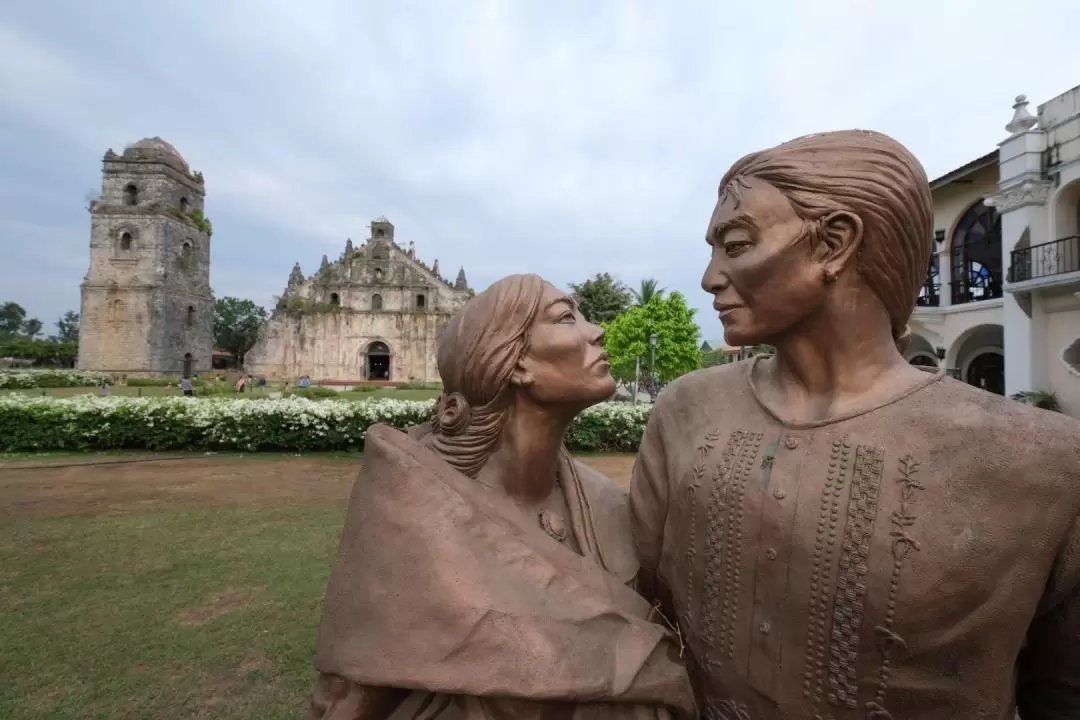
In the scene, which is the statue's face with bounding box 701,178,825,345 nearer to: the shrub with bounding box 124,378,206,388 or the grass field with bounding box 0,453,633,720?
the grass field with bounding box 0,453,633,720

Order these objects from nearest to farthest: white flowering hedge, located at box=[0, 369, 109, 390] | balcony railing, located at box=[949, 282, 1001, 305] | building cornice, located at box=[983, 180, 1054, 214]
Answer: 1. building cornice, located at box=[983, 180, 1054, 214]
2. balcony railing, located at box=[949, 282, 1001, 305]
3. white flowering hedge, located at box=[0, 369, 109, 390]

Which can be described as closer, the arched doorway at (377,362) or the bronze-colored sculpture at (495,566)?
the bronze-colored sculpture at (495,566)

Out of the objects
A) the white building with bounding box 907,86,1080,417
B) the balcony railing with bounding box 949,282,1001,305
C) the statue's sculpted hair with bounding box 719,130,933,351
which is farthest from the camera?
the balcony railing with bounding box 949,282,1001,305

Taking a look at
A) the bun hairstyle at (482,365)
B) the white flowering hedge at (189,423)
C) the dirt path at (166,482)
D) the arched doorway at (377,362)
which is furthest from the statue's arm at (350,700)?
the arched doorway at (377,362)

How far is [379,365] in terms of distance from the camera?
40938 millimetres

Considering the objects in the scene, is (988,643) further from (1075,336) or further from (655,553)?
(1075,336)

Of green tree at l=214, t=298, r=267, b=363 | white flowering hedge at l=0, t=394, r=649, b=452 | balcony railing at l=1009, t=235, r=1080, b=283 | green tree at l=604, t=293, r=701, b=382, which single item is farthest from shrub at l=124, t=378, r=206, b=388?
balcony railing at l=1009, t=235, r=1080, b=283

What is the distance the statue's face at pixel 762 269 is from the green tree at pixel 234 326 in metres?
66.5

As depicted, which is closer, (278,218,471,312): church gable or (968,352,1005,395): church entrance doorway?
(968,352,1005,395): church entrance doorway

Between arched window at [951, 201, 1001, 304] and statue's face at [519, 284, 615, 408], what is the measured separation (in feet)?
51.6

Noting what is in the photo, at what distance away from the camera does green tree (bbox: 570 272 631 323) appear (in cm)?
3375

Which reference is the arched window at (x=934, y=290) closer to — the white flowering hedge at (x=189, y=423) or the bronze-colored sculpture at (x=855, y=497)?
the white flowering hedge at (x=189, y=423)

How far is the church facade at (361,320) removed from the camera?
1495 inches

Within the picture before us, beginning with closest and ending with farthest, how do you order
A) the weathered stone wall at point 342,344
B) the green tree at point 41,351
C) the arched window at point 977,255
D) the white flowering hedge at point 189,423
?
the white flowering hedge at point 189,423 → the arched window at point 977,255 → the weathered stone wall at point 342,344 → the green tree at point 41,351
